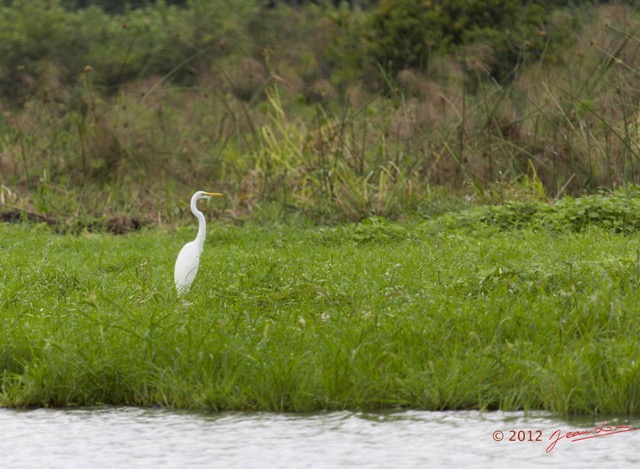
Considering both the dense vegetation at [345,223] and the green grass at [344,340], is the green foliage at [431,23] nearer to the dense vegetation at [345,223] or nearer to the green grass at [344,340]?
the dense vegetation at [345,223]

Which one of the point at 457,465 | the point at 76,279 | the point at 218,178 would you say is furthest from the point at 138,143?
the point at 457,465

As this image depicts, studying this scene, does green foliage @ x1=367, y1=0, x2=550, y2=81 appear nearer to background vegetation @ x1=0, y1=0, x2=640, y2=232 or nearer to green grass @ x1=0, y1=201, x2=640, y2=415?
background vegetation @ x1=0, y1=0, x2=640, y2=232

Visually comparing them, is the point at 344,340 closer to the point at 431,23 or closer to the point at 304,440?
the point at 304,440

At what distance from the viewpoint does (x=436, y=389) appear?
582cm

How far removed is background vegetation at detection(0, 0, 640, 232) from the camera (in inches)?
500

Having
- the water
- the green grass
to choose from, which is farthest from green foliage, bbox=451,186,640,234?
the water

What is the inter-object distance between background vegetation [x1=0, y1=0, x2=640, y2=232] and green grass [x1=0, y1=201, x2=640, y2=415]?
176 inches

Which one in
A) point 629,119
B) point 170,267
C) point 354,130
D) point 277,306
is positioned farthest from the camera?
point 354,130

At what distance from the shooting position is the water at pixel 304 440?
5.09 meters

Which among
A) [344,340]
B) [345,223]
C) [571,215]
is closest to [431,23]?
[345,223]

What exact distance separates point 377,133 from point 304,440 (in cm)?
938

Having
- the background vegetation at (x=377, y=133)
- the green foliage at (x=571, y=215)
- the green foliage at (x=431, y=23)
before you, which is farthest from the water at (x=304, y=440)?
the green foliage at (x=431, y=23)

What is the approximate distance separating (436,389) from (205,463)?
132cm

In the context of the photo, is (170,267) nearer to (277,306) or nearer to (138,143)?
(277,306)
